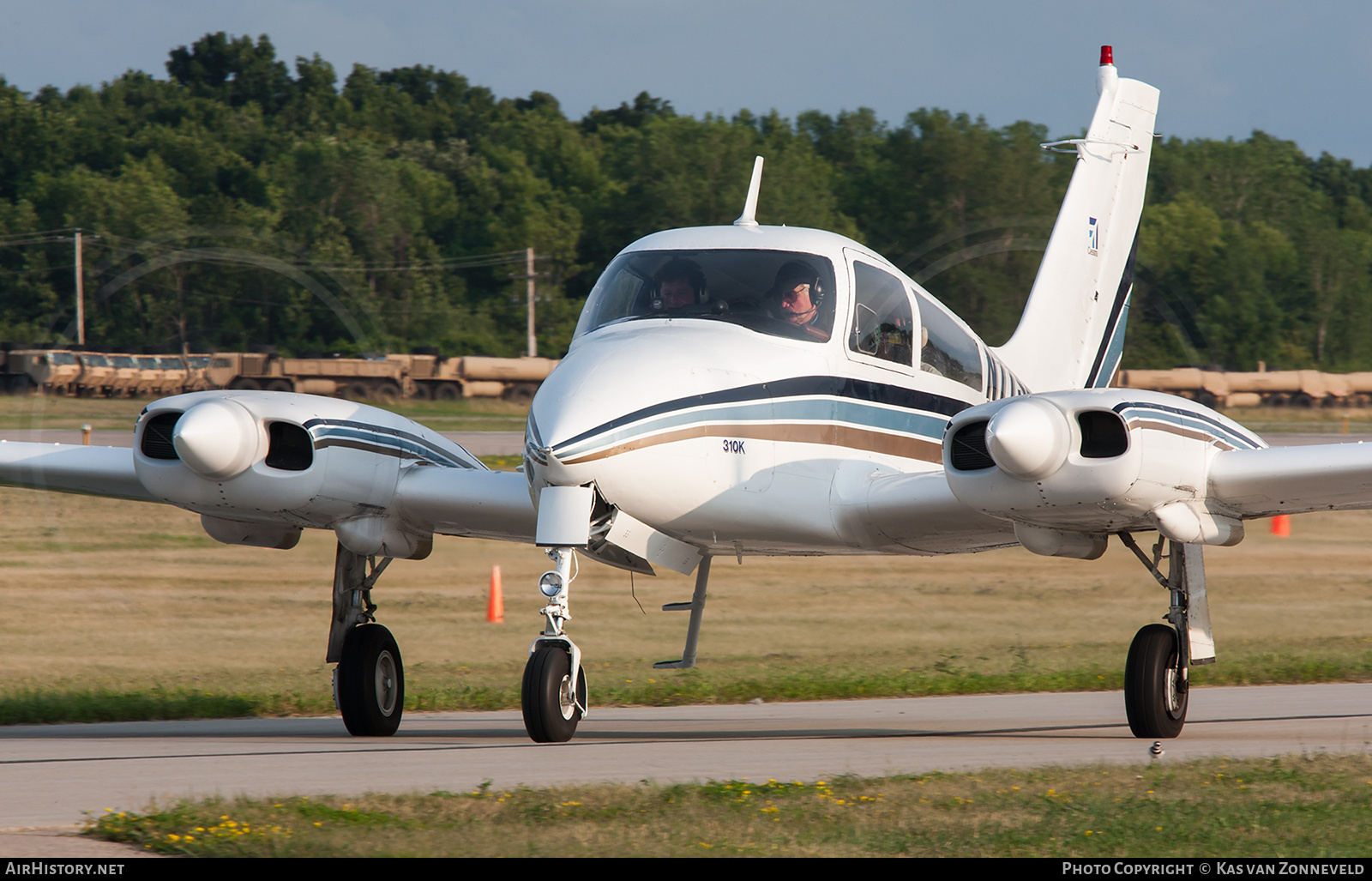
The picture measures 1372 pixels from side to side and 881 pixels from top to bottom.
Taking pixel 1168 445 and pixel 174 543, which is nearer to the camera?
pixel 1168 445

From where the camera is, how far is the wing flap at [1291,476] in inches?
340

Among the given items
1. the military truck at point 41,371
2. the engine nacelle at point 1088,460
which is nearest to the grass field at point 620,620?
the engine nacelle at point 1088,460

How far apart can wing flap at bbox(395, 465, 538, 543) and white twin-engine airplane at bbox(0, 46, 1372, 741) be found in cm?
2

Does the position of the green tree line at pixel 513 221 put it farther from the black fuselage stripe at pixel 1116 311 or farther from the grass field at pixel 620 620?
the black fuselage stripe at pixel 1116 311

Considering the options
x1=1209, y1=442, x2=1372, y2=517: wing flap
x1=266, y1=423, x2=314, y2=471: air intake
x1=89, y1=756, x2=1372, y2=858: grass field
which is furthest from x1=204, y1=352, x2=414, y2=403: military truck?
x1=89, y1=756, x2=1372, y2=858: grass field

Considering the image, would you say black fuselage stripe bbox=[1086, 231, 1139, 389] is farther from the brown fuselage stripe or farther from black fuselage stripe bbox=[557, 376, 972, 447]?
the brown fuselage stripe

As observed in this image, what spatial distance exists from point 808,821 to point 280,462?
488 cm

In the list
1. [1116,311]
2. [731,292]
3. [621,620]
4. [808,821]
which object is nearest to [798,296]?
[731,292]

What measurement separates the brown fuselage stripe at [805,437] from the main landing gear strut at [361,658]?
3.08 metres

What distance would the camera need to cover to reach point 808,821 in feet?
21.1

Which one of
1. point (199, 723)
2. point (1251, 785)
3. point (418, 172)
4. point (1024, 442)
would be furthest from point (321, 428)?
point (418, 172)
